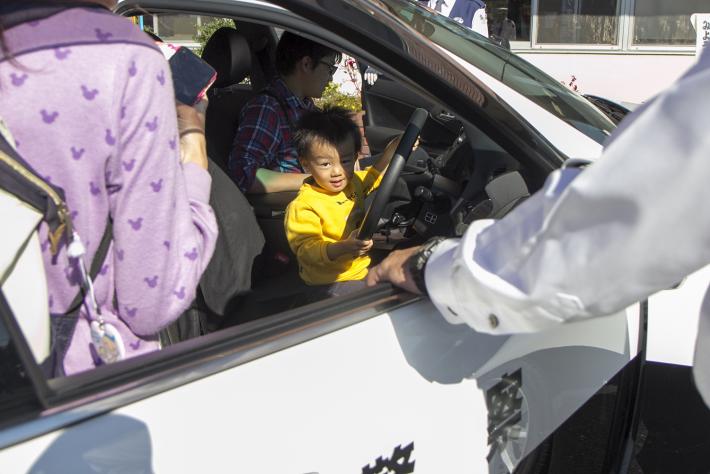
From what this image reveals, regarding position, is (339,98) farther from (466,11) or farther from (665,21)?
(665,21)

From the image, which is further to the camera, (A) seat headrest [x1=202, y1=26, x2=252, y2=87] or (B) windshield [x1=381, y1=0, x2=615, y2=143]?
(A) seat headrest [x1=202, y1=26, x2=252, y2=87]

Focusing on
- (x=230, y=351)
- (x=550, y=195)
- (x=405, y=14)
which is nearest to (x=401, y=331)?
(x=230, y=351)

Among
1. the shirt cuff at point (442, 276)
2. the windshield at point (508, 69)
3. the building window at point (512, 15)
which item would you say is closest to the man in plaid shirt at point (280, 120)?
the windshield at point (508, 69)

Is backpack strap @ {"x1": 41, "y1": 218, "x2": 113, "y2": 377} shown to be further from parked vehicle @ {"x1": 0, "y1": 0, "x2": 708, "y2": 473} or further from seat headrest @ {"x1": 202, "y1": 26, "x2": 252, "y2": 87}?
seat headrest @ {"x1": 202, "y1": 26, "x2": 252, "y2": 87}

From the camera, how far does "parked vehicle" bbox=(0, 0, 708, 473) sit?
1.17m

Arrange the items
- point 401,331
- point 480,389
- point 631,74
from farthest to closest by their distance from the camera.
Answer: point 631,74, point 480,389, point 401,331

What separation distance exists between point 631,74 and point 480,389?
25.1 ft

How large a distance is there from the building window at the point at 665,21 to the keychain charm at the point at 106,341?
324 inches

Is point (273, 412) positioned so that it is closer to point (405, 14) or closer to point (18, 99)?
point (18, 99)

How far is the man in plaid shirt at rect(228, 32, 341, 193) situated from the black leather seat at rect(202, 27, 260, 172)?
8 cm

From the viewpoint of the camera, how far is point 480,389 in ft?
5.49

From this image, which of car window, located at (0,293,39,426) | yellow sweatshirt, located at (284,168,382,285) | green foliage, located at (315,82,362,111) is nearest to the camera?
car window, located at (0,293,39,426)

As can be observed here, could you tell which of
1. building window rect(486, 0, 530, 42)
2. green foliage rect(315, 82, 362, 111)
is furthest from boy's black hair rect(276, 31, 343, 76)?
building window rect(486, 0, 530, 42)

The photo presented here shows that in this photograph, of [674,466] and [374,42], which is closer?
[374,42]
